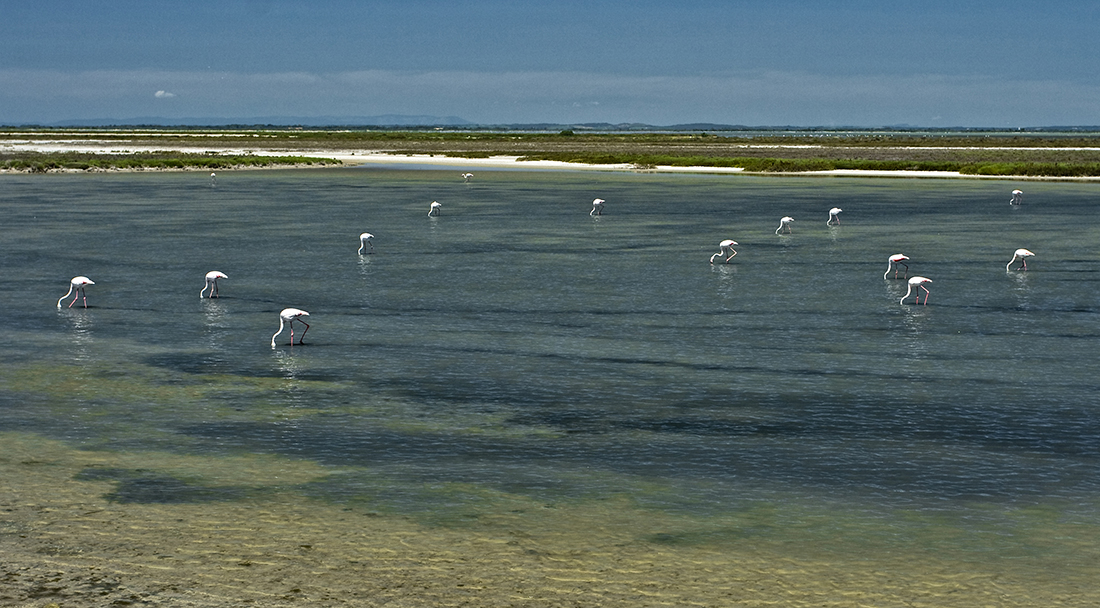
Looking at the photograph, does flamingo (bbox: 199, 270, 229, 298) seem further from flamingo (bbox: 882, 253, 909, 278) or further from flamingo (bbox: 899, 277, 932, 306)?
flamingo (bbox: 882, 253, 909, 278)

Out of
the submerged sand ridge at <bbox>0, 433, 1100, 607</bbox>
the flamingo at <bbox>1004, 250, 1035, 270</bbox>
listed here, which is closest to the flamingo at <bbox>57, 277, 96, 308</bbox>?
the submerged sand ridge at <bbox>0, 433, 1100, 607</bbox>

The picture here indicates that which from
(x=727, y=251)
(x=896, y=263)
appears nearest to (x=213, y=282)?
(x=727, y=251)

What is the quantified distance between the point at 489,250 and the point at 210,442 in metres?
24.1

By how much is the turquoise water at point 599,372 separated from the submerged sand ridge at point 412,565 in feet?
1.78

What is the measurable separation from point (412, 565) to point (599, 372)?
9567 mm

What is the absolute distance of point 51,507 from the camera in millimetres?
14219

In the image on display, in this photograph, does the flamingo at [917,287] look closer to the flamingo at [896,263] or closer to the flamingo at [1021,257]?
the flamingo at [896,263]

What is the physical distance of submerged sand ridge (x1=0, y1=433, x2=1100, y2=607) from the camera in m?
11.7

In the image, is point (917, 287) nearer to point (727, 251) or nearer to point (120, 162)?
point (727, 251)

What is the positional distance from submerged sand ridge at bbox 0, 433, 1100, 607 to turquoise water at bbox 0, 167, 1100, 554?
542 mm

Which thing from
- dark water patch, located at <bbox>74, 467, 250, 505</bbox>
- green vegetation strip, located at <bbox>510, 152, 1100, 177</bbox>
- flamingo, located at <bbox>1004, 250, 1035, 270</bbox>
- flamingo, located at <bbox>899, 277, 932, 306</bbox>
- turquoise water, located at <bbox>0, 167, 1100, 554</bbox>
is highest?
green vegetation strip, located at <bbox>510, 152, 1100, 177</bbox>

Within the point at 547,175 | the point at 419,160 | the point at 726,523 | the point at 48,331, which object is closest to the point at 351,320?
the point at 48,331

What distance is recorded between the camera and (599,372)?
21.7 m

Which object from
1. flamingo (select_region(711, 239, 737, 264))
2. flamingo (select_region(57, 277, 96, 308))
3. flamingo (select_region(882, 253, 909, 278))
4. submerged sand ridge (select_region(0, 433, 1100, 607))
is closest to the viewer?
submerged sand ridge (select_region(0, 433, 1100, 607))
